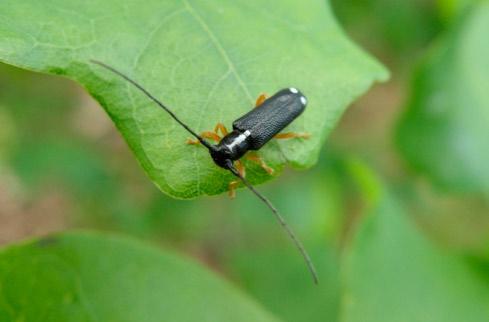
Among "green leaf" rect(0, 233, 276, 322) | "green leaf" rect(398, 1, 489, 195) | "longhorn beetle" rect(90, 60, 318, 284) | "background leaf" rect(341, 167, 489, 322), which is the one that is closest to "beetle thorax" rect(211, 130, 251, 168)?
"longhorn beetle" rect(90, 60, 318, 284)

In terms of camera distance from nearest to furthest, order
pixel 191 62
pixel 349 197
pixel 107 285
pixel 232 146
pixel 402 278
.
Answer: pixel 191 62
pixel 107 285
pixel 232 146
pixel 402 278
pixel 349 197

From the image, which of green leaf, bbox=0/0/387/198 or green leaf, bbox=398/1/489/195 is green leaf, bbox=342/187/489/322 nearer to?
green leaf, bbox=398/1/489/195

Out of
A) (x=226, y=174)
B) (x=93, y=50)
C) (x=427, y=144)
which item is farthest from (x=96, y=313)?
(x=427, y=144)

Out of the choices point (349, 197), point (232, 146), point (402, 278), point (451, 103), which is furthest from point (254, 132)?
point (349, 197)

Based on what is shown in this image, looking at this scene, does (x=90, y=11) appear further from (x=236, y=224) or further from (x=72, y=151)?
(x=236, y=224)

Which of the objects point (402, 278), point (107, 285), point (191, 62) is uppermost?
point (191, 62)

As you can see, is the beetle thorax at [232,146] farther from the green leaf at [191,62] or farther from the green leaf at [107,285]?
the green leaf at [107,285]

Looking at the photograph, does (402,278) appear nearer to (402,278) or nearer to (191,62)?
(402,278)

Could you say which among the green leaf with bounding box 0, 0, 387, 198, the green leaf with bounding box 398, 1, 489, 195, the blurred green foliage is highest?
the green leaf with bounding box 0, 0, 387, 198

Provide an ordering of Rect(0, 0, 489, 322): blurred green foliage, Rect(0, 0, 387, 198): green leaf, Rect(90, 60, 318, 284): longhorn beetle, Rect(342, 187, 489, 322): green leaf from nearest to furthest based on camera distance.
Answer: Rect(0, 0, 387, 198): green leaf
Rect(90, 60, 318, 284): longhorn beetle
Rect(342, 187, 489, 322): green leaf
Rect(0, 0, 489, 322): blurred green foliage
